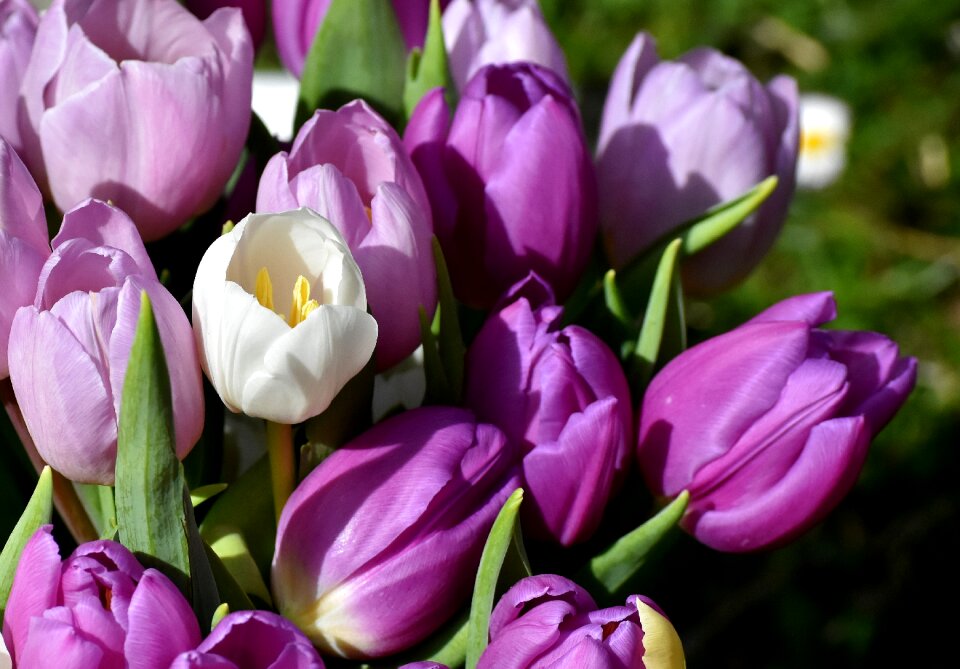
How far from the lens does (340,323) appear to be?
31cm

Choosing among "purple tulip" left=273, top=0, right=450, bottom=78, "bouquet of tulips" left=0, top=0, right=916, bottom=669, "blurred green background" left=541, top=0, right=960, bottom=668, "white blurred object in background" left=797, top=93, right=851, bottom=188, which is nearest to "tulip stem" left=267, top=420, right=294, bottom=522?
"bouquet of tulips" left=0, top=0, right=916, bottom=669

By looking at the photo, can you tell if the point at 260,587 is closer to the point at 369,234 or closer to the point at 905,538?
the point at 369,234

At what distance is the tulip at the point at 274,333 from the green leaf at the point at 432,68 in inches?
6.0

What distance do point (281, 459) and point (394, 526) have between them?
0.05m

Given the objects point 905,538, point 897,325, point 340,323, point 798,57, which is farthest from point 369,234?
point 798,57

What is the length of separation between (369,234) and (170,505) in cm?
10

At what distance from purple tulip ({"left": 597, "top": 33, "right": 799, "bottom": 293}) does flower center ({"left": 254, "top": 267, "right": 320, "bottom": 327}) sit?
0.60 ft

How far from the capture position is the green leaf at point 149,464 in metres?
0.29

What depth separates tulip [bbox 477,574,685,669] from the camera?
297mm

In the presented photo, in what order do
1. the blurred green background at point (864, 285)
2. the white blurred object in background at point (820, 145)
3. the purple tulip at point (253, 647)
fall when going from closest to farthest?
the purple tulip at point (253, 647)
the blurred green background at point (864, 285)
the white blurred object in background at point (820, 145)

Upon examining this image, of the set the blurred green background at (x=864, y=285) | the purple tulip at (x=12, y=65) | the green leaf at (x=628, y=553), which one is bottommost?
the blurred green background at (x=864, y=285)

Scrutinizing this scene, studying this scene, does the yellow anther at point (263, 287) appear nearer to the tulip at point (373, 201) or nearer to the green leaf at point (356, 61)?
the tulip at point (373, 201)

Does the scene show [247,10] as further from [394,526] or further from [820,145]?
[820,145]

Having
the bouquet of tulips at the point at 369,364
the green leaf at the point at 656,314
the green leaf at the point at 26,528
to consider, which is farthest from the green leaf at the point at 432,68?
the green leaf at the point at 26,528
